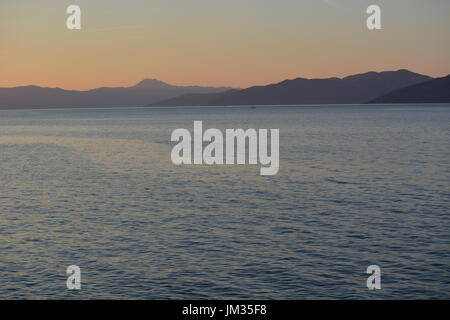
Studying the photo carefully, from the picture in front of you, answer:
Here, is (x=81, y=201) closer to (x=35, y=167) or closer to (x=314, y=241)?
(x=314, y=241)

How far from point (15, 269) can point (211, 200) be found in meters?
23.2

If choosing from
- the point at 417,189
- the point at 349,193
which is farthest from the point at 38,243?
the point at 417,189

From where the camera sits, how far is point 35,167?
8169cm

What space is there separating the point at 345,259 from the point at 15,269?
757 inches

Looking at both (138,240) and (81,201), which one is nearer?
(138,240)

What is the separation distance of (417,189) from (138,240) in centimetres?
3125
